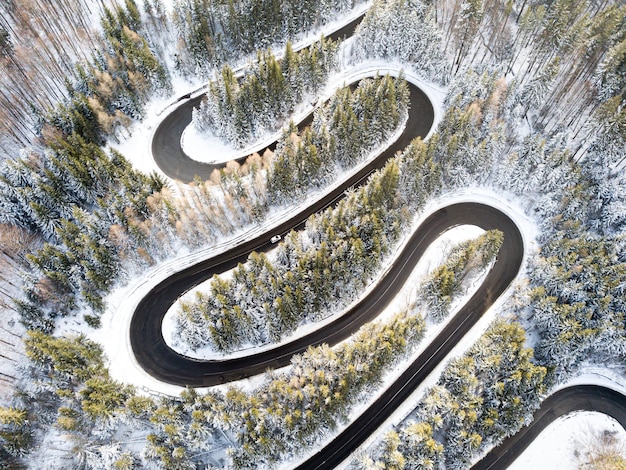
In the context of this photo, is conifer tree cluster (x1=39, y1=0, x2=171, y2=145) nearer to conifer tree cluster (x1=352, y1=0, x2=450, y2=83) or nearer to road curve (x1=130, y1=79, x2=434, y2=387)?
road curve (x1=130, y1=79, x2=434, y2=387)

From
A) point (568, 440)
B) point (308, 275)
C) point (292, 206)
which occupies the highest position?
point (292, 206)

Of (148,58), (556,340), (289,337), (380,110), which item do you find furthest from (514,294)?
(148,58)

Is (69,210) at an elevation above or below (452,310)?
above

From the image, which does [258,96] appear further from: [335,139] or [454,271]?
[454,271]

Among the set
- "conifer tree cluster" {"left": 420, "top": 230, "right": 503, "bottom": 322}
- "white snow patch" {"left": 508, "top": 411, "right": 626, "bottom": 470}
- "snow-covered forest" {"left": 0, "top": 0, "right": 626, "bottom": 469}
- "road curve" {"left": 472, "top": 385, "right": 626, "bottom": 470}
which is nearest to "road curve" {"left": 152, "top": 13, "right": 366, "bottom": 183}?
"snow-covered forest" {"left": 0, "top": 0, "right": 626, "bottom": 469}

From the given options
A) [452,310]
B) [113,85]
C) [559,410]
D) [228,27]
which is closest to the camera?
[559,410]

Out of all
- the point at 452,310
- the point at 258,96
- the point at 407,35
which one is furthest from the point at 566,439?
the point at 407,35
